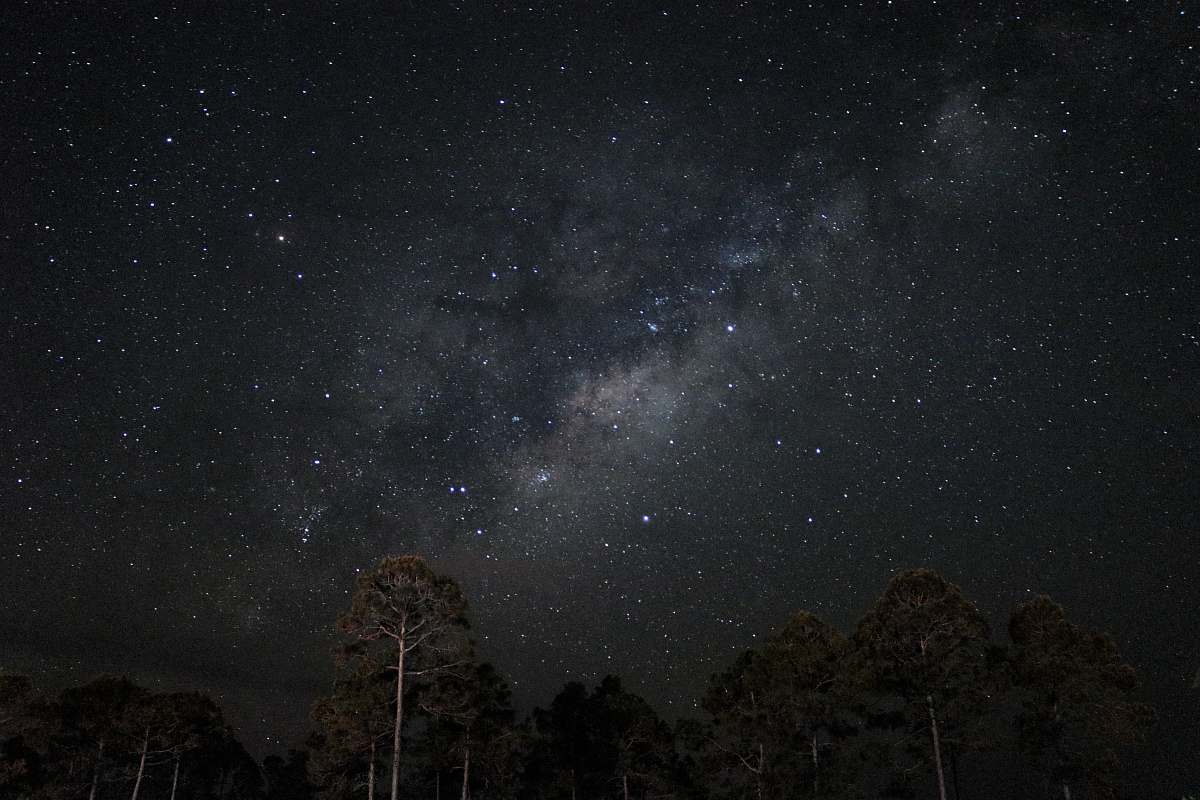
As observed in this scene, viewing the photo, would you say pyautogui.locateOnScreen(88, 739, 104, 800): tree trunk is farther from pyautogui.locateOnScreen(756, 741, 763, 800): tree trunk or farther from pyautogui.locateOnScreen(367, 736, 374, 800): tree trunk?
pyautogui.locateOnScreen(756, 741, 763, 800): tree trunk

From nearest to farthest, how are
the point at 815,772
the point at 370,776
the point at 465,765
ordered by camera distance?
the point at 370,776
the point at 815,772
the point at 465,765

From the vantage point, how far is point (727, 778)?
1367 inches

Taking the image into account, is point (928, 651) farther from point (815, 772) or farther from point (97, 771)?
point (97, 771)

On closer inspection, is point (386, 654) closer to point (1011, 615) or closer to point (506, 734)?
point (506, 734)

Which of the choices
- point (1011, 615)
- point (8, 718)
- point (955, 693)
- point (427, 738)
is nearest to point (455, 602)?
point (427, 738)

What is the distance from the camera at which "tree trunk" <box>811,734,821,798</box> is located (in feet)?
99.4

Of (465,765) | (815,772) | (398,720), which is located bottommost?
(815,772)

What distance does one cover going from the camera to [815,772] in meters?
30.8

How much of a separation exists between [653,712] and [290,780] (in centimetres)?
4634

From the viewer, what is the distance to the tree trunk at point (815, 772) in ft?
99.4

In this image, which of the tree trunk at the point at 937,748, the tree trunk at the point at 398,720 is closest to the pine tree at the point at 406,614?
the tree trunk at the point at 398,720

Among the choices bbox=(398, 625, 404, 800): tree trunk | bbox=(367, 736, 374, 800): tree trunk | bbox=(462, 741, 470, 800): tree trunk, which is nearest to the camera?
bbox=(398, 625, 404, 800): tree trunk

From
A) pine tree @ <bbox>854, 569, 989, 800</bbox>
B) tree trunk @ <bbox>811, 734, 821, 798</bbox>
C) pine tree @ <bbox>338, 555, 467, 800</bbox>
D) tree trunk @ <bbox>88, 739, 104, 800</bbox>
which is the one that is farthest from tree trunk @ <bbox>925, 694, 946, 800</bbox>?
tree trunk @ <bbox>88, 739, 104, 800</bbox>

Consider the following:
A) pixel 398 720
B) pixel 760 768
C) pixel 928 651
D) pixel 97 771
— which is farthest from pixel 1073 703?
pixel 97 771
